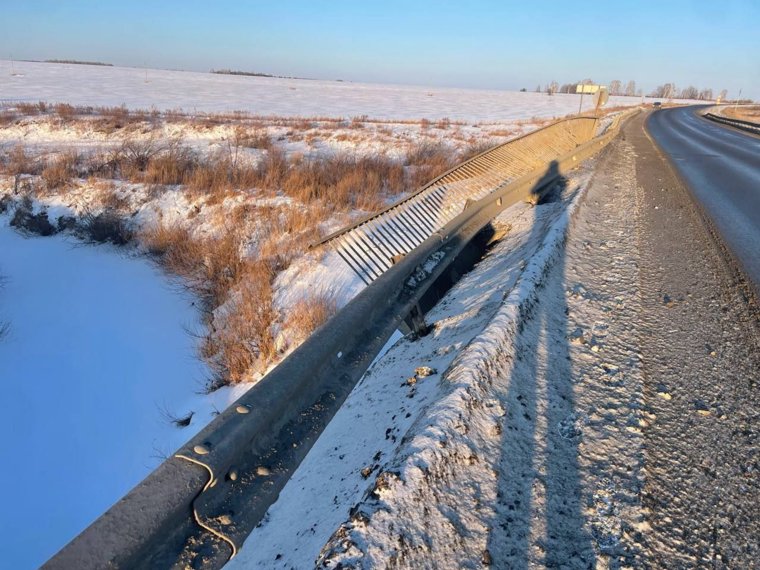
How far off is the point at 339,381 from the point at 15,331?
769 centimetres

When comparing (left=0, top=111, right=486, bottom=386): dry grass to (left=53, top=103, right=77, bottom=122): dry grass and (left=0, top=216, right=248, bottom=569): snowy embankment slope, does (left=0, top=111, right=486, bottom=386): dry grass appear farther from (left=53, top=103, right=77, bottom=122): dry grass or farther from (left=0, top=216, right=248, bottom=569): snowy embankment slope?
(left=53, top=103, right=77, bottom=122): dry grass

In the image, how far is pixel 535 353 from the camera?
2365 millimetres

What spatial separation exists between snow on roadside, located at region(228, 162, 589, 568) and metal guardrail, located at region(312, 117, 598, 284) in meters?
0.65

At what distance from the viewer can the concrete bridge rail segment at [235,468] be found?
3.42ft

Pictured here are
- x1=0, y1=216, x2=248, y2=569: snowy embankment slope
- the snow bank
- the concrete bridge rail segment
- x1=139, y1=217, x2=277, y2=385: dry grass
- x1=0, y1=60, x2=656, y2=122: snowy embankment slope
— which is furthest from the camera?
x1=0, y1=60, x2=656, y2=122: snowy embankment slope

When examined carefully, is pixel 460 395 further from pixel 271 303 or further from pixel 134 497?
pixel 271 303

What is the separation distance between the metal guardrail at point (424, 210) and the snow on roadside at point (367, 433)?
65 centimetres

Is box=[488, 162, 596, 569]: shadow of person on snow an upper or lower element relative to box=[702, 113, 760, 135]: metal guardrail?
lower

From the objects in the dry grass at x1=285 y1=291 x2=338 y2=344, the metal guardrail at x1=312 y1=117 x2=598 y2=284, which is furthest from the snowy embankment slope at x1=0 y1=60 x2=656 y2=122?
the dry grass at x1=285 y1=291 x2=338 y2=344

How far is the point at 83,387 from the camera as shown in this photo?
19.8ft

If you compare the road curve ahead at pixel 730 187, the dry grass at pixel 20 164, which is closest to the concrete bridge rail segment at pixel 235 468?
the road curve ahead at pixel 730 187

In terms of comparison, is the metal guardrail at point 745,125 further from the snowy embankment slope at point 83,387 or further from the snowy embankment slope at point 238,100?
the snowy embankment slope at point 83,387

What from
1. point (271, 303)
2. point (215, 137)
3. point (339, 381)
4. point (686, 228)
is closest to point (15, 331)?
point (271, 303)

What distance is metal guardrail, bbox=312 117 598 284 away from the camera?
4.81 metres
